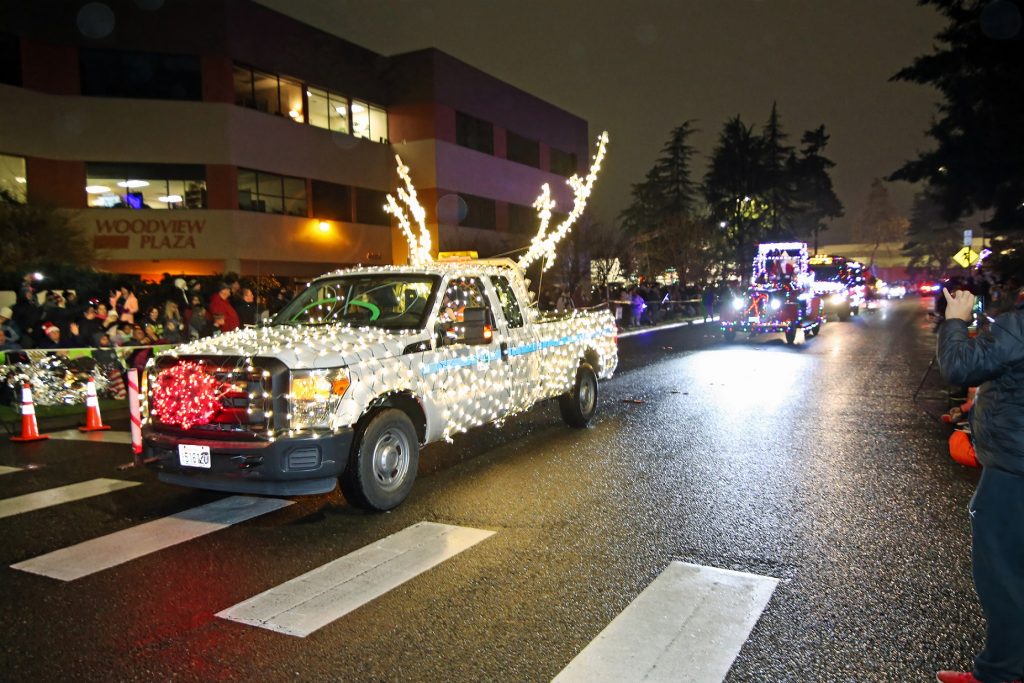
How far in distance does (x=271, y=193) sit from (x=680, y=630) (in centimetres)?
3052

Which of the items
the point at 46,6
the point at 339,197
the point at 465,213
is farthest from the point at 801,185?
the point at 46,6

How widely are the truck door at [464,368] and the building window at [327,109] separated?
28.6 metres

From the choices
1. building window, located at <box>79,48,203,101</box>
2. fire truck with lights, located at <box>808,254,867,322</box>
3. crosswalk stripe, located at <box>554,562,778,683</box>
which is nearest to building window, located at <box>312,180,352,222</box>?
building window, located at <box>79,48,203,101</box>

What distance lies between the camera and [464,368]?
735 cm

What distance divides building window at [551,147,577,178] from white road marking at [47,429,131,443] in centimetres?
4005

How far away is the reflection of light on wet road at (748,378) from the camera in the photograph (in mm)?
11461

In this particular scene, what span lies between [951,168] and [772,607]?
3725 cm

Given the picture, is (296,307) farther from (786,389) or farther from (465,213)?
(465,213)

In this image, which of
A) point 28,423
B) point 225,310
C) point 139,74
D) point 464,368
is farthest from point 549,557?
point 139,74

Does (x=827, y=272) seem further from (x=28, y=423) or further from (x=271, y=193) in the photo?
(x=28, y=423)

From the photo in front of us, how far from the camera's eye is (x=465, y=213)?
39531 millimetres

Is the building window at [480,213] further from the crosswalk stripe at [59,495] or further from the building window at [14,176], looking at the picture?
the crosswalk stripe at [59,495]

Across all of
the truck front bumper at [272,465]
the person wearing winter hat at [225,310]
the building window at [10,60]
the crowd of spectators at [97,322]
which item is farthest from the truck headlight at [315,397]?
the building window at [10,60]

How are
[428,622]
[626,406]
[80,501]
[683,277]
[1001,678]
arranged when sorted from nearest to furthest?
[1001,678], [428,622], [80,501], [626,406], [683,277]
